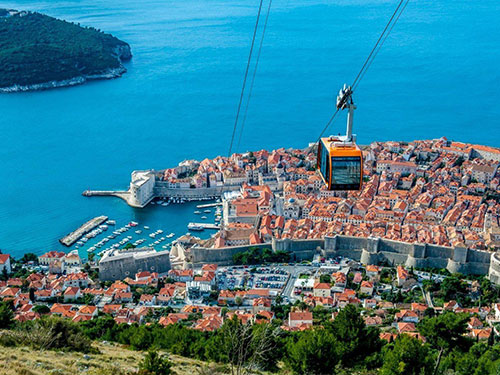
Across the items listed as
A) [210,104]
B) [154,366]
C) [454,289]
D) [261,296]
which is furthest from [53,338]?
[210,104]

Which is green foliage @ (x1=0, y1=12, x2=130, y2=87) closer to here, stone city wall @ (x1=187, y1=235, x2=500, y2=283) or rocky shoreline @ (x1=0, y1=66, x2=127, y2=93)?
rocky shoreline @ (x1=0, y1=66, x2=127, y2=93)

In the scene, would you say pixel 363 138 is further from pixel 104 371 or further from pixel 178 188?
pixel 104 371

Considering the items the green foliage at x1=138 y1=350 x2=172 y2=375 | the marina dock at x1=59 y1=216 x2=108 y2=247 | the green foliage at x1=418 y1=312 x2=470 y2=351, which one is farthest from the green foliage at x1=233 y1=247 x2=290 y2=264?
the green foliage at x1=138 y1=350 x2=172 y2=375

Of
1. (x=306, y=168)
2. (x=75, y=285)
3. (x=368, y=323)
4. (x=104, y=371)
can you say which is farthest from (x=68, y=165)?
(x=104, y=371)

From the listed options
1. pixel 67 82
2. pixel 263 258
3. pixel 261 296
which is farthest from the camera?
pixel 67 82

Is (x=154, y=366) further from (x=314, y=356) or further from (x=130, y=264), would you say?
(x=130, y=264)
